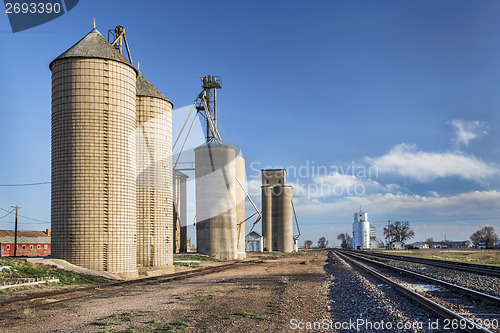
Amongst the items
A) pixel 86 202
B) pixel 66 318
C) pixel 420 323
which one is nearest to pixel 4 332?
pixel 66 318

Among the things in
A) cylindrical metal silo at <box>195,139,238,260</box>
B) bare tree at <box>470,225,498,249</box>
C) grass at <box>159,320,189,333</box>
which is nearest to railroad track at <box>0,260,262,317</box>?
grass at <box>159,320,189,333</box>

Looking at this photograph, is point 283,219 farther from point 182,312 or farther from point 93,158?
point 182,312

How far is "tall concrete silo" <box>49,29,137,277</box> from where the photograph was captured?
21938 mm

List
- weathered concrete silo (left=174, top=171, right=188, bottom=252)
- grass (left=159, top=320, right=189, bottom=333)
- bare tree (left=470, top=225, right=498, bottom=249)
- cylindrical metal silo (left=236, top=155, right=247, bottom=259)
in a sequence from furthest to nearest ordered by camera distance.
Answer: bare tree (left=470, top=225, right=498, bottom=249) < weathered concrete silo (left=174, top=171, right=188, bottom=252) < cylindrical metal silo (left=236, top=155, right=247, bottom=259) < grass (left=159, top=320, right=189, bottom=333)

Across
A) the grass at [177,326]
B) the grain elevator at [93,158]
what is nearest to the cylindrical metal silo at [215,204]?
the grain elevator at [93,158]

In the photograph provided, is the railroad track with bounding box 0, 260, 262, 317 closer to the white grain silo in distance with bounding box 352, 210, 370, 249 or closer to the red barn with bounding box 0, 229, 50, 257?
the red barn with bounding box 0, 229, 50, 257

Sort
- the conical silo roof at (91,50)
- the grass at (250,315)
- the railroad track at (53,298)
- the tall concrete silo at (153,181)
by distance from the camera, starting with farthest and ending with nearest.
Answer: the tall concrete silo at (153,181), the conical silo roof at (91,50), the railroad track at (53,298), the grass at (250,315)

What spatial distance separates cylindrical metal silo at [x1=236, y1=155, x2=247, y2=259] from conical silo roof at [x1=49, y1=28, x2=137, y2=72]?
3298 cm

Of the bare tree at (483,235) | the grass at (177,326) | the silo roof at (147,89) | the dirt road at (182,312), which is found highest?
the silo roof at (147,89)

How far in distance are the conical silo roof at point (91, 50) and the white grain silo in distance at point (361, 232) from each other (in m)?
110

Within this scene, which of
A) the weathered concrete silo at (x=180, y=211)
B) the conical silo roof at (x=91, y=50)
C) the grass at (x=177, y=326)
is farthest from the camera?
the weathered concrete silo at (x=180, y=211)

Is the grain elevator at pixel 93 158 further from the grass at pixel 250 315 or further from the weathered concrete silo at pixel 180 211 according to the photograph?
the weathered concrete silo at pixel 180 211

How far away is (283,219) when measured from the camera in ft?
297

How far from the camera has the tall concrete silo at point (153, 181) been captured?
27672 millimetres
